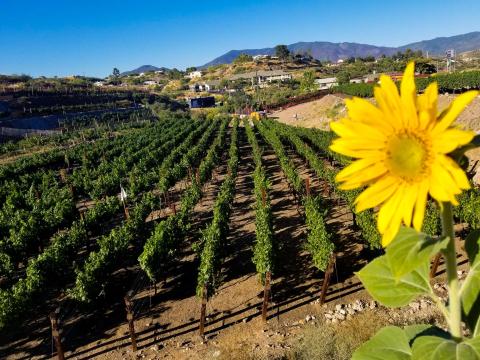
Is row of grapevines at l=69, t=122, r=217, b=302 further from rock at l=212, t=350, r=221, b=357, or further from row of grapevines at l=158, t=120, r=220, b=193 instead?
row of grapevines at l=158, t=120, r=220, b=193

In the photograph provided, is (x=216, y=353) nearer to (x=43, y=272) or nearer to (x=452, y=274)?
(x=43, y=272)

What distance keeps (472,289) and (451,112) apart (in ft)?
3.16

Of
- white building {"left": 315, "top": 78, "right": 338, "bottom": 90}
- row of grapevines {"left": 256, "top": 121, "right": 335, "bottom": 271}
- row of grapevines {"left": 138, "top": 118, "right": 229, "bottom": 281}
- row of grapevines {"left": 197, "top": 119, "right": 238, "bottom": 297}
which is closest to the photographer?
row of grapevines {"left": 197, "top": 119, "right": 238, "bottom": 297}

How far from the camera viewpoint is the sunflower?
4.22 ft

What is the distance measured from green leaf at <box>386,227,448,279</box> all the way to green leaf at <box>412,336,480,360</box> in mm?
357

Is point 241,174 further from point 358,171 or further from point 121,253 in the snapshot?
point 358,171

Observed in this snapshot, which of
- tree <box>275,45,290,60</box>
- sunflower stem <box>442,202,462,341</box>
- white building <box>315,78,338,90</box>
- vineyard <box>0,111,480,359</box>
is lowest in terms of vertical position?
vineyard <box>0,111,480,359</box>

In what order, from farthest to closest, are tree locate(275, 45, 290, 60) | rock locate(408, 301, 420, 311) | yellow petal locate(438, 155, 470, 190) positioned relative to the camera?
1. tree locate(275, 45, 290, 60)
2. rock locate(408, 301, 420, 311)
3. yellow petal locate(438, 155, 470, 190)

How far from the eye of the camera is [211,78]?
6176 inches

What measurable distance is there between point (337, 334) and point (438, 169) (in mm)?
9068

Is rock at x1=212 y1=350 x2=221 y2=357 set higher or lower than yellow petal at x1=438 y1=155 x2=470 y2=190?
lower

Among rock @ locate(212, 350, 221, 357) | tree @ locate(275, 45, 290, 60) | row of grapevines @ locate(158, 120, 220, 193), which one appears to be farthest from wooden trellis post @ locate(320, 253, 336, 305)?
tree @ locate(275, 45, 290, 60)

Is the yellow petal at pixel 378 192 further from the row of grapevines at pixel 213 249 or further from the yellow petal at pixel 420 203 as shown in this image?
the row of grapevines at pixel 213 249

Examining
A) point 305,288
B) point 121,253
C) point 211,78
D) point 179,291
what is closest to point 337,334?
point 305,288
